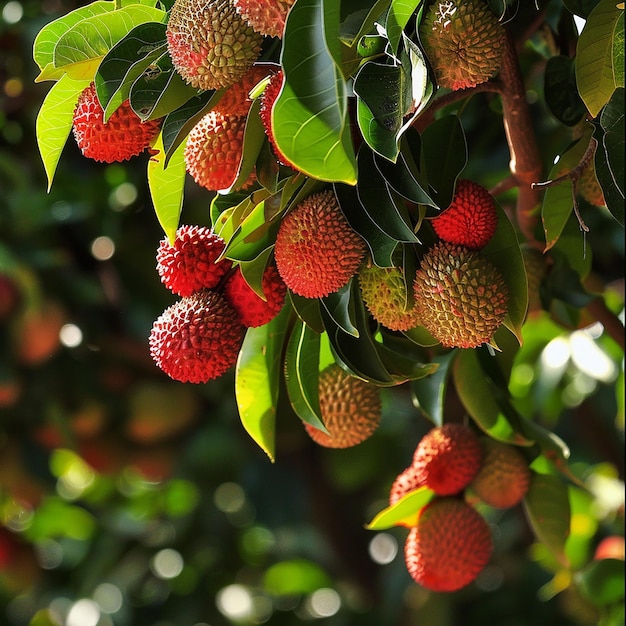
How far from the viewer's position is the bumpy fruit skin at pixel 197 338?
32.2 inches

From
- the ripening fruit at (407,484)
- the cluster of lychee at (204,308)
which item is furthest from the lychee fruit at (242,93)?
the ripening fruit at (407,484)

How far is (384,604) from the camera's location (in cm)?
238

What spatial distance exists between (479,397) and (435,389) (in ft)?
0.19

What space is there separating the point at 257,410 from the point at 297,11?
17.9 inches

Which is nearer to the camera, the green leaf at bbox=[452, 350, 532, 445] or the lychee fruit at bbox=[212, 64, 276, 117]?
the lychee fruit at bbox=[212, 64, 276, 117]

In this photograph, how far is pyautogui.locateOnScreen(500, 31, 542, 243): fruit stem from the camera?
86 cm

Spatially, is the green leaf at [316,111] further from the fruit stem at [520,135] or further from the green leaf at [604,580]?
the green leaf at [604,580]

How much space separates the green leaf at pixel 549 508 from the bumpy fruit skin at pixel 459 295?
0.45 metres

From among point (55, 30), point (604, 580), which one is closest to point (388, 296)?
point (55, 30)

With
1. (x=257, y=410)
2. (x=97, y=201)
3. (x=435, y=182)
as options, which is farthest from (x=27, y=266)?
(x=435, y=182)

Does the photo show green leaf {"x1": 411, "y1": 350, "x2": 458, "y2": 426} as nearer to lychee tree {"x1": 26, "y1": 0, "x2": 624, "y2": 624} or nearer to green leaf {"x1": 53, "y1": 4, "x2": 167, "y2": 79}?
lychee tree {"x1": 26, "y1": 0, "x2": 624, "y2": 624}

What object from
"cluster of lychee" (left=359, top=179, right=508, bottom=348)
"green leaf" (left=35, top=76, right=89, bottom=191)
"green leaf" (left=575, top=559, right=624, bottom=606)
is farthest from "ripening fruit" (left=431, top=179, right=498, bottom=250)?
"green leaf" (left=575, top=559, right=624, bottom=606)

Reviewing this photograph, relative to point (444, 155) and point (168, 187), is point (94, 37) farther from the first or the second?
point (444, 155)

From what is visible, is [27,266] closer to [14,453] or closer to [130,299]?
[130,299]
